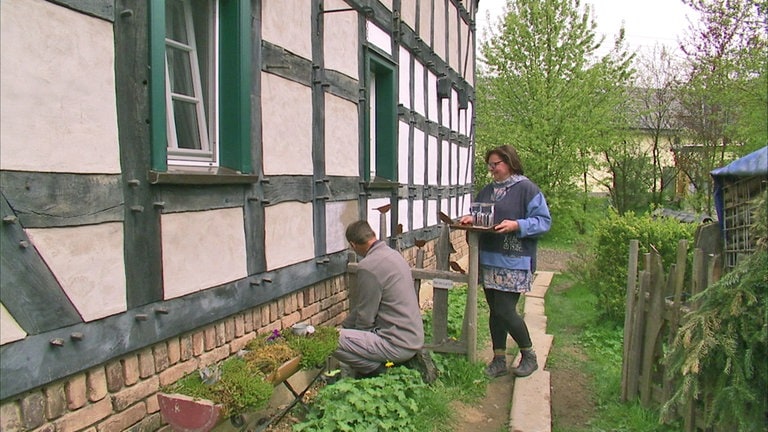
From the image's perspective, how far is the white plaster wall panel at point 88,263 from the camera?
2555 mm

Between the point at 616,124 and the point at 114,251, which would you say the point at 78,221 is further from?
Result: the point at 616,124

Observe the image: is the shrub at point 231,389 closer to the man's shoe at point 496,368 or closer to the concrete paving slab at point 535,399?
the concrete paving slab at point 535,399

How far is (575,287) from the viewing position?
10148 mm

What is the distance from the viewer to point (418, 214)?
27.9 feet

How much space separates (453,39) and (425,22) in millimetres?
2345

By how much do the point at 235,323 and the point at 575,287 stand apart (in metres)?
7.49

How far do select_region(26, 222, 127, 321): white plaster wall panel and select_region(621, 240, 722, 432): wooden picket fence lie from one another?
3305mm

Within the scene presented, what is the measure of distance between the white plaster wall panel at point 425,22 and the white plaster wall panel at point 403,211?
2467mm

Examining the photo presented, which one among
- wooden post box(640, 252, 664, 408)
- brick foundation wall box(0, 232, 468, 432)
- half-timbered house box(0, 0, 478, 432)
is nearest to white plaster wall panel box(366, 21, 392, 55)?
half-timbered house box(0, 0, 478, 432)

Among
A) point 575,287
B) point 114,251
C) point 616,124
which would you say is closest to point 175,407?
point 114,251

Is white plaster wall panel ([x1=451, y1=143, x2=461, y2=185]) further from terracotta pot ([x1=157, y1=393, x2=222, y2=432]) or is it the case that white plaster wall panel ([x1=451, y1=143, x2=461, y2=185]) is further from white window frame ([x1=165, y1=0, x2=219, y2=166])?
terracotta pot ([x1=157, y1=393, x2=222, y2=432])

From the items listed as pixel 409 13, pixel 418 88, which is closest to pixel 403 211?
pixel 418 88

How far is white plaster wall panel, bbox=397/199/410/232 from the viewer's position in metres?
7.63

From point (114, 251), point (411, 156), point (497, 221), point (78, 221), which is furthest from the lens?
point (411, 156)
